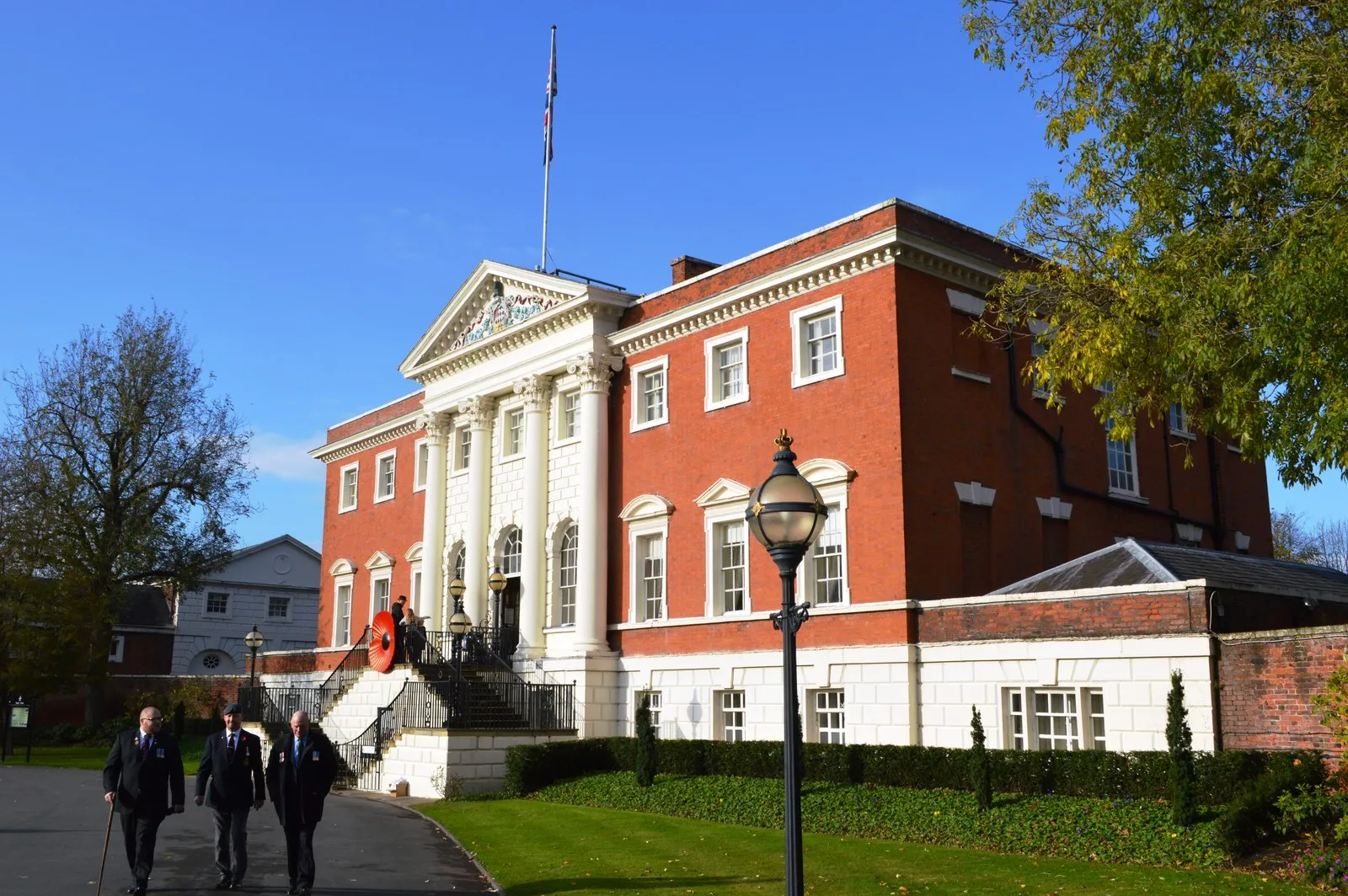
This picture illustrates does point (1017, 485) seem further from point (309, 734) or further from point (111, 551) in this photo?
point (111, 551)

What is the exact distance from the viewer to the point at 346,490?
4366 cm

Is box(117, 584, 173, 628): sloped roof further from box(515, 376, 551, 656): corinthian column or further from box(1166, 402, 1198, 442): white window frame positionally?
box(1166, 402, 1198, 442): white window frame

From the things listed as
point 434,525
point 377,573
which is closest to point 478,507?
point 434,525

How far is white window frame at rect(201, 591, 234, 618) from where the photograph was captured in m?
60.0

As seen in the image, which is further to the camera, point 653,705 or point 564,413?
point 564,413

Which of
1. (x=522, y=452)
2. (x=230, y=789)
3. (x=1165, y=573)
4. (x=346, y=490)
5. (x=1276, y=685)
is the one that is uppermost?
(x=346, y=490)

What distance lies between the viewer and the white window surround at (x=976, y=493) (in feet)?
78.3

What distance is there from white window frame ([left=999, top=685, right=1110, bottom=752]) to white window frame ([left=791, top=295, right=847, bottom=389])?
287 inches

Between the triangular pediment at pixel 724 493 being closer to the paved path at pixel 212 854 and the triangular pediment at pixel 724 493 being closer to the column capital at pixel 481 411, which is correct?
the column capital at pixel 481 411

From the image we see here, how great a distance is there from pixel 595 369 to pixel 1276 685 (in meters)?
17.4

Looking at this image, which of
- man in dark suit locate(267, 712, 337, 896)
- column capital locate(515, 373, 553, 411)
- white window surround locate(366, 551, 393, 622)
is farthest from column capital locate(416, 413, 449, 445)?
man in dark suit locate(267, 712, 337, 896)

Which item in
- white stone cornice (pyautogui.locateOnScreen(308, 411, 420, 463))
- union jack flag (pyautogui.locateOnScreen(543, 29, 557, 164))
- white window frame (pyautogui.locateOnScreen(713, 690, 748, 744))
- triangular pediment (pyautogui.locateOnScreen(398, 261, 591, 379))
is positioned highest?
union jack flag (pyautogui.locateOnScreen(543, 29, 557, 164))

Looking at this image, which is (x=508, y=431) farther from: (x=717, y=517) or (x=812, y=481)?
(x=812, y=481)

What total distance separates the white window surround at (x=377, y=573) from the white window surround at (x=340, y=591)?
138cm
